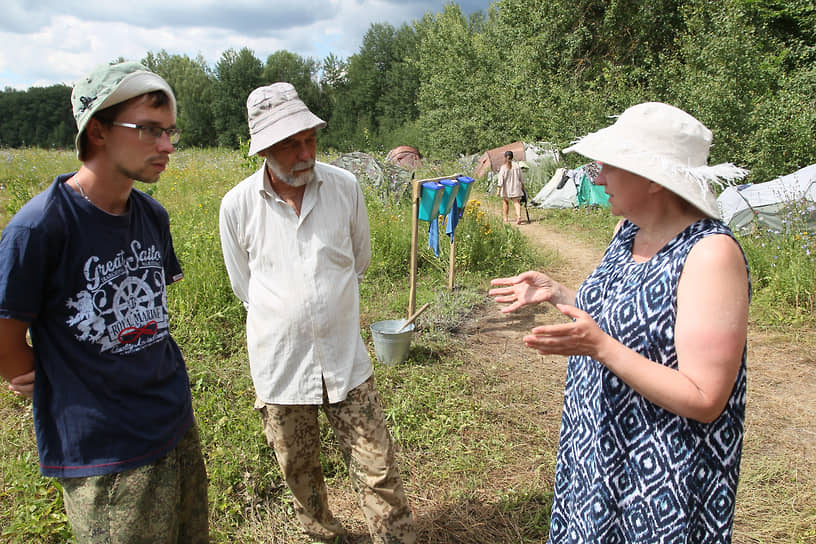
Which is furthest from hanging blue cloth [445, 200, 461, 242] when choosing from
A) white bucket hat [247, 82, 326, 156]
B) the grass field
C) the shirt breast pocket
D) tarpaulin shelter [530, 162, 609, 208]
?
tarpaulin shelter [530, 162, 609, 208]

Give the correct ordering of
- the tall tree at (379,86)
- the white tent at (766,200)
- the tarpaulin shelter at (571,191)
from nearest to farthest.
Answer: the white tent at (766,200), the tarpaulin shelter at (571,191), the tall tree at (379,86)

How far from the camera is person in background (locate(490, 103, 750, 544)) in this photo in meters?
1.20

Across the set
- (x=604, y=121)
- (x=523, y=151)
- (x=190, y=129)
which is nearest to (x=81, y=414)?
(x=604, y=121)

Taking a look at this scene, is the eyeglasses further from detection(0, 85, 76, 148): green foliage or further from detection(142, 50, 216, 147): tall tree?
detection(142, 50, 216, 147): tall tree

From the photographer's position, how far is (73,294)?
1.39 metres

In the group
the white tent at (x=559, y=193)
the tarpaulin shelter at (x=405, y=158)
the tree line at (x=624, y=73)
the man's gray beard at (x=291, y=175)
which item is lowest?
the white tent at (x=559, y=193)

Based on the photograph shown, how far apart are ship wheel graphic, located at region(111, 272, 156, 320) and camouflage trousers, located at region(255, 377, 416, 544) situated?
0.77m

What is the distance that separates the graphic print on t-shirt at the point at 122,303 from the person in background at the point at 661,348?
45.6 inches

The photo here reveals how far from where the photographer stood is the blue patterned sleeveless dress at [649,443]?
4.29 ft

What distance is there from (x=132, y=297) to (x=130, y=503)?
590 mm

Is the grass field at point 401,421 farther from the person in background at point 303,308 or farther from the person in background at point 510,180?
the person in background at point 510,180

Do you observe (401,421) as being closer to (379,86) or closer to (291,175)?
(291,175)

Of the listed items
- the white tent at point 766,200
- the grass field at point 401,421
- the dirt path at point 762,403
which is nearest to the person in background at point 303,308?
the grass field at point 401,421

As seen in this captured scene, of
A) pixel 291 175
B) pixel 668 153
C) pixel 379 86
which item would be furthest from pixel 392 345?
pixel 379 86
